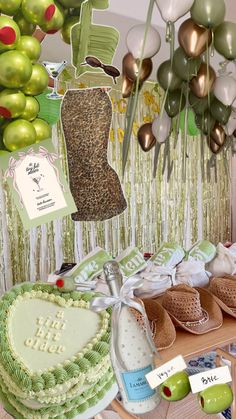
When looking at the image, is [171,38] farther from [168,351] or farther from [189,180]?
[189,180]

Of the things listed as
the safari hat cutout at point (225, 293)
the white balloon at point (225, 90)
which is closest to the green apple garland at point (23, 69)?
the white balloon at point (225, 90)

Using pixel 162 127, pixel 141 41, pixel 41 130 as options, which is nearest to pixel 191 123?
pixel 162 127

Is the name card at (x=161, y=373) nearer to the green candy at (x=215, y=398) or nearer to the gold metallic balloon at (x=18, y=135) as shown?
the green candy at (x=215, y=398)

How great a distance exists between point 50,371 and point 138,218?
258 centimetres

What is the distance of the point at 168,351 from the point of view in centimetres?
132

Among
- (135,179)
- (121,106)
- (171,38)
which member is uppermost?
(171,38)

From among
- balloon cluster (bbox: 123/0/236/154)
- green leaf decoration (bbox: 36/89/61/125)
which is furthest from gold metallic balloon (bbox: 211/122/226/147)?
green leaf decoration (bbox: 36/89/61/125)

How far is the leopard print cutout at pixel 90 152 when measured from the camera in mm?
895

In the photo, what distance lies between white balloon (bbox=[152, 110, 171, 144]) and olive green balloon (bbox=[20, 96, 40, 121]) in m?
0.27

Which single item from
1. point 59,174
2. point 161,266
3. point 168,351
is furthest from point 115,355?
point 161,266

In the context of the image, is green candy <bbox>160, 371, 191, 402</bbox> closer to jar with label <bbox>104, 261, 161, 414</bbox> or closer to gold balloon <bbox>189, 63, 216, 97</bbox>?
jar with label <bbox>104, 261, 161, 414</bbox>

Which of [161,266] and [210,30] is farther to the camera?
[161,266]

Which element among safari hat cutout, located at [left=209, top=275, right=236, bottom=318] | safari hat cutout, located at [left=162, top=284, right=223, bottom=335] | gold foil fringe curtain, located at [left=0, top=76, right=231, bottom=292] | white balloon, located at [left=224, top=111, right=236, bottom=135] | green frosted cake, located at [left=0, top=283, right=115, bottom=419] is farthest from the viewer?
gold foil fringe curtain, located at [left=0, top=76, right=231, bottom=292]

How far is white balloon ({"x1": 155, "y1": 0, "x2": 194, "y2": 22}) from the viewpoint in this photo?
35.2 inches
